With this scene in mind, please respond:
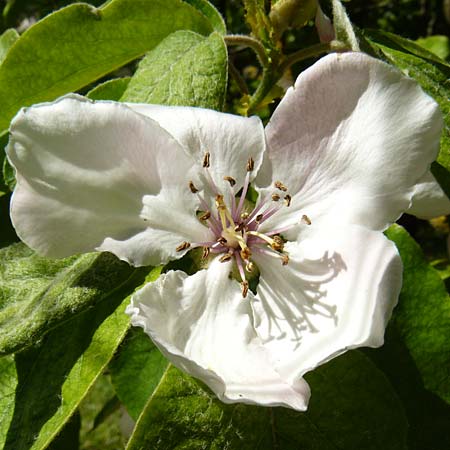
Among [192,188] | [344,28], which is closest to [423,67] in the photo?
[344,28]

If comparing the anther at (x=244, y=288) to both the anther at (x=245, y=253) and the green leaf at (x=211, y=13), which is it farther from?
the green leaf at (x=211, y=13)

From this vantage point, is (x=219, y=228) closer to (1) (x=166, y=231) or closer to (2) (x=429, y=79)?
(1) (x=166, y=231)

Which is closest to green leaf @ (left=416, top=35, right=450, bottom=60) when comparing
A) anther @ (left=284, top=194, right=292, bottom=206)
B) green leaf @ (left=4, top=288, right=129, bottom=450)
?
anther @ (left=284, top=194, right=292, bottom=206)

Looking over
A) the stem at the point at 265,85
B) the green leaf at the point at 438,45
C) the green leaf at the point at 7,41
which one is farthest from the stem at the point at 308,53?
the green leaf at the point at 438,45

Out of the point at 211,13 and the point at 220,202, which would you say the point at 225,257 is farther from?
the point at 211,13

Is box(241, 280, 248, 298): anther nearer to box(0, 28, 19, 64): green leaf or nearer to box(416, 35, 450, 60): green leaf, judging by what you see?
box(0, 28, 19, 64): green leaf

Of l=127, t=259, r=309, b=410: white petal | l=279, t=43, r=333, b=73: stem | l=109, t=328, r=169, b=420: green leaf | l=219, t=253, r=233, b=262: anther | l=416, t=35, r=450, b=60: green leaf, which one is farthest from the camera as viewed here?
l=416, t=35, r=450, b=60: green leaf
